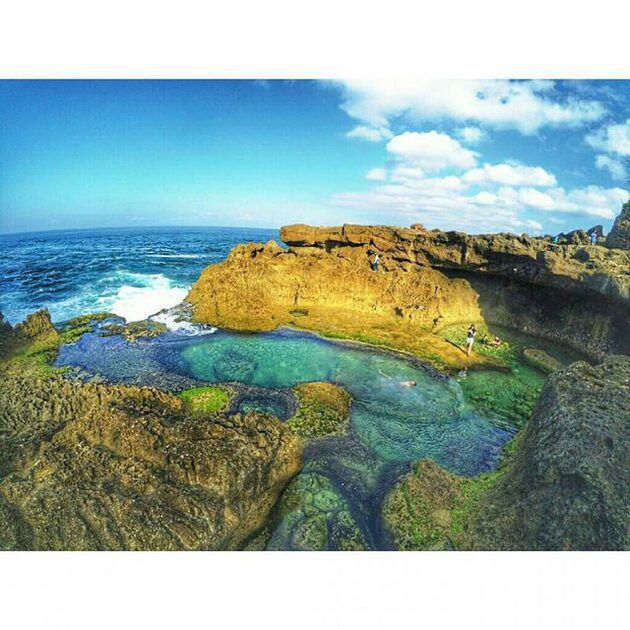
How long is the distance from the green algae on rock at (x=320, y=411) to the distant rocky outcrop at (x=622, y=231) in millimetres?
12876

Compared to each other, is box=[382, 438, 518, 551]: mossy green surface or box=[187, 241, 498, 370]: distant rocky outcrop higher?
box=[187, 241, 498, 370]: distant rocky outcrop

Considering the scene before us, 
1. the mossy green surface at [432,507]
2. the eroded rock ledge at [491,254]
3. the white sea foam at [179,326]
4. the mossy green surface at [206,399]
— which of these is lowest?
the mossy green surface at [432,507]

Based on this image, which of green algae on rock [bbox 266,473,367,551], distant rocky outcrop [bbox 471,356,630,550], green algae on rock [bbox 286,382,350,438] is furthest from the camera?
green algae on rock [bbox 286,382,350,438]

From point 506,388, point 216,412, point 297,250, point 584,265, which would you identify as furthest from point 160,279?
point 584,265

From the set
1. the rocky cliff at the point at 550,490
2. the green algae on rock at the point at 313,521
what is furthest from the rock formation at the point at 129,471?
the rocky cliff at the point at 550,490

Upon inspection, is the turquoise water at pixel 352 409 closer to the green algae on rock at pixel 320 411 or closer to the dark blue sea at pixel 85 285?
the green algae on rock at pixel 320 411

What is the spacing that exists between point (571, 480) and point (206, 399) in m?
7.15

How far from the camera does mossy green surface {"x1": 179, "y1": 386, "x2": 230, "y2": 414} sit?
816cm

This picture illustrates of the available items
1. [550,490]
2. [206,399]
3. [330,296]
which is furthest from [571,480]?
[330,296]

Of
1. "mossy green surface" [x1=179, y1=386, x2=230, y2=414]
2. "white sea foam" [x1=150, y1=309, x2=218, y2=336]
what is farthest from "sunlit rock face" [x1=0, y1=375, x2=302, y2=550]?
"white sea foam" [x1=150, y1=309, x2=218, y2=336]

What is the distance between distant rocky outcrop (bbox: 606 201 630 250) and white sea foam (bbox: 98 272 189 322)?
754 inches

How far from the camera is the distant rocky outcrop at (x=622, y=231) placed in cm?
1353

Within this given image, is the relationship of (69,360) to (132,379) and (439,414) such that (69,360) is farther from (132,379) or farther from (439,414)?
(439,414)

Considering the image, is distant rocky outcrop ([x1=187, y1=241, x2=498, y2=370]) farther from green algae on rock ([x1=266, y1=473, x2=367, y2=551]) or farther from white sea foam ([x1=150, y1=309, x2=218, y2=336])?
green algae on rock ([x1=266, y1=473, x2=367, y2=551])
